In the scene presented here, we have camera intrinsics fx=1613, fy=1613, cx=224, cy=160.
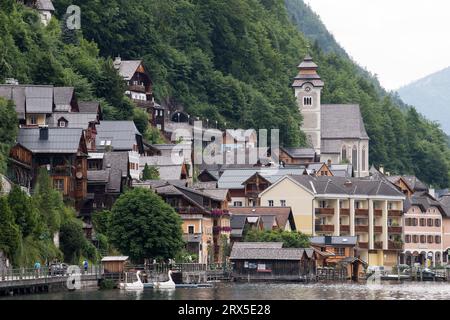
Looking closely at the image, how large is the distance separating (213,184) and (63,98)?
78.7 ft

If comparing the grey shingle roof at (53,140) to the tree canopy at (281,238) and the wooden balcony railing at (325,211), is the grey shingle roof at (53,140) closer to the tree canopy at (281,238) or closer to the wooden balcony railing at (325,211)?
the tree canopy at (281,238)

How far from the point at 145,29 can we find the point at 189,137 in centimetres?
1789

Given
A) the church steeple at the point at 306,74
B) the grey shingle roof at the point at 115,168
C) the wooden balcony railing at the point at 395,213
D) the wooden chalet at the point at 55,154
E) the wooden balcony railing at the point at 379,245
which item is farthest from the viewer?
the church steeple at the point at 306,74

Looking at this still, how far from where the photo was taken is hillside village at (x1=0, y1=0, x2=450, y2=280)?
109000 millimetres

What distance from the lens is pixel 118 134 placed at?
5054 inches

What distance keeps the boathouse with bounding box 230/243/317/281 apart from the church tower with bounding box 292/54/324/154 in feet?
260

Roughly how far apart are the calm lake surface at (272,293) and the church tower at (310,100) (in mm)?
90493

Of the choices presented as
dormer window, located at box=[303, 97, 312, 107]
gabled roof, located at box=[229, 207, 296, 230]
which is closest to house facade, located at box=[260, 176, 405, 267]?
gabled roof, located at box=[229, 207, 296, 230]

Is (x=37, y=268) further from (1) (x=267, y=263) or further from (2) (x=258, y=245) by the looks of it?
(2) (x=258, y=245)

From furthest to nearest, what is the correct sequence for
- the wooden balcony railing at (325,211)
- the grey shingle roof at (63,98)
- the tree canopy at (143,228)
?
the wooden balcony railing at (325,211) < the grey shingle roof at (63,98) < the tree canopy at (143,228)

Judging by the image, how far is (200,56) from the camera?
18025 centimetres

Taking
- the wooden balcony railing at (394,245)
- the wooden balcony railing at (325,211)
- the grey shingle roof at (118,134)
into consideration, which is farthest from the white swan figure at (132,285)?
the wooden balcony railing at (394,245)

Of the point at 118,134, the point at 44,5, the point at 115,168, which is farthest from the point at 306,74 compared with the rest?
the point at 115,168

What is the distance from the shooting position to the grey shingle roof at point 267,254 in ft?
384
